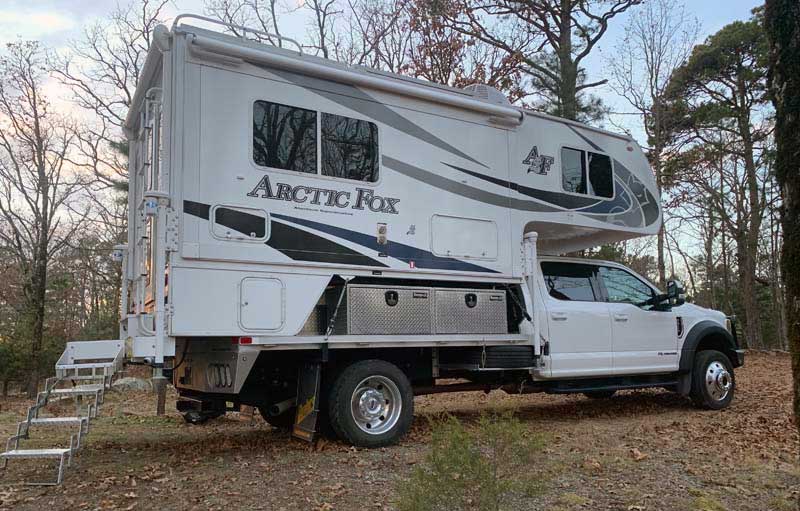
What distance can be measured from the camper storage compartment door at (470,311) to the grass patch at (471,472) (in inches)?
125

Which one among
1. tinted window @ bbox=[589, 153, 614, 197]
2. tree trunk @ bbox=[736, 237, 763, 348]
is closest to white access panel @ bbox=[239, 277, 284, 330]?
tinted window @ bbox=[589, 153, 614, 197]

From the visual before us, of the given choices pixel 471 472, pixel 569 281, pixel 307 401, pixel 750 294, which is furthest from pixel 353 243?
pixel 750 294

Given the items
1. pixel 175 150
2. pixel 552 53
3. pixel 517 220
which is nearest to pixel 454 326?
pixel 517 220

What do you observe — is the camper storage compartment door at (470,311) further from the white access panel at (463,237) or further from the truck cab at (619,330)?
the truck cab at (619,330)

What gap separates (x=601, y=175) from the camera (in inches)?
334

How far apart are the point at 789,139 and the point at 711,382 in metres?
5.94

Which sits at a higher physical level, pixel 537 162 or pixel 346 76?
pixel 346 76

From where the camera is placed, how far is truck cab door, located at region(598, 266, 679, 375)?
814 centimetres

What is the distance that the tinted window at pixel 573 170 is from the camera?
26.5 ft

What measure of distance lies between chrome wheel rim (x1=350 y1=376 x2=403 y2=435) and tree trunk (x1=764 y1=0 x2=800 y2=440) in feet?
12.1

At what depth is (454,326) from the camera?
6.88 metres

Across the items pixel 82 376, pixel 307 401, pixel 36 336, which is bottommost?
pixel 307 401

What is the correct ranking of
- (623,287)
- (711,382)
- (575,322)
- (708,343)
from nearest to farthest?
(575,322) < (623,287) < (711,382) < (708,343)

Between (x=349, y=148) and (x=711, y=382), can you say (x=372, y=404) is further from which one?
(x=711, y=382)
